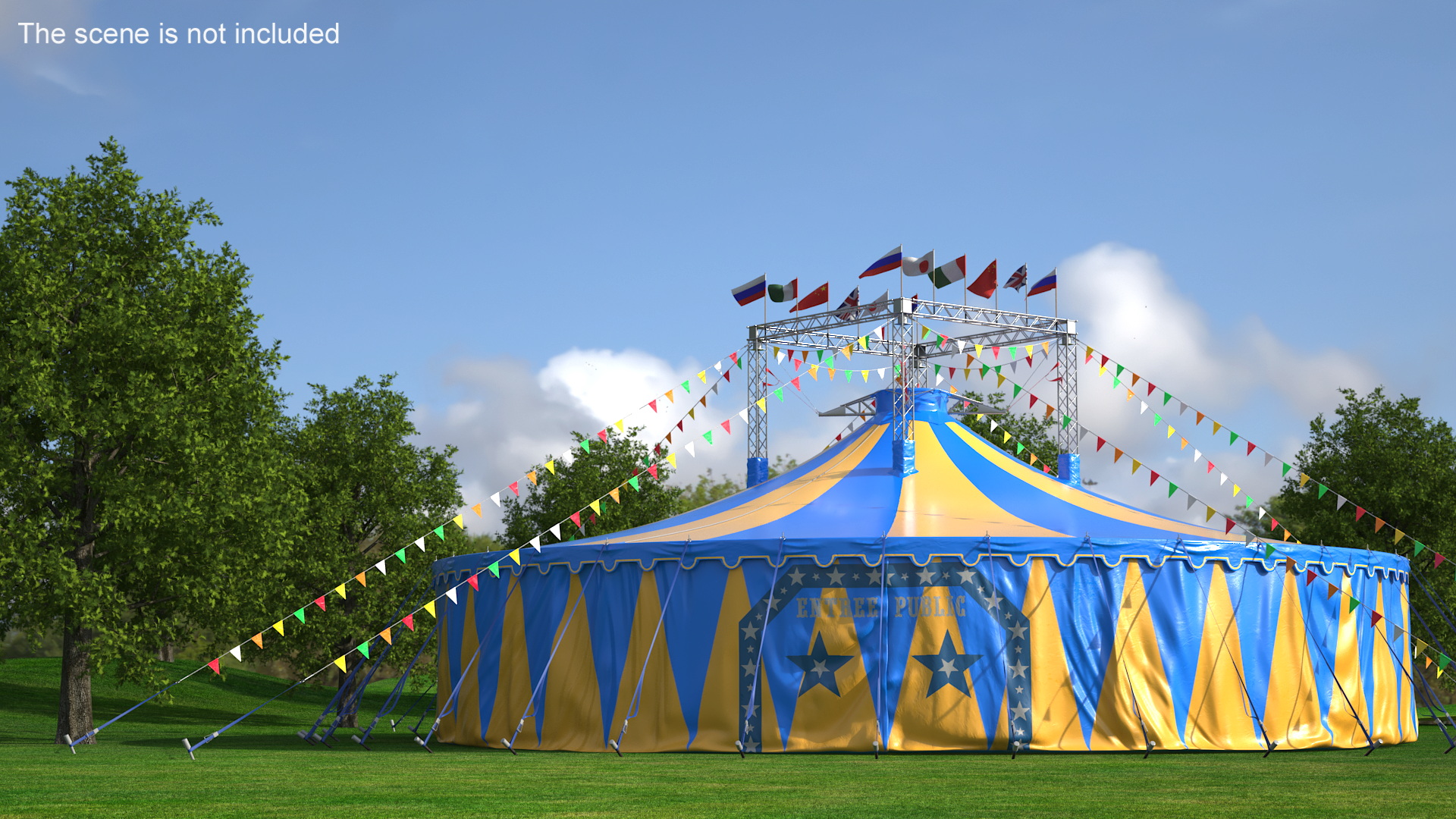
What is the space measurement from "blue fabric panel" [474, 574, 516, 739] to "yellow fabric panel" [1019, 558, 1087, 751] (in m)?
5.40

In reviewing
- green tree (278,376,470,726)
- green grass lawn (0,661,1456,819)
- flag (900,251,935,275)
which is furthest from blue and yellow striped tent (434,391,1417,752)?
green tree (278,376,470,726)

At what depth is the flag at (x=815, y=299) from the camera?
59.9ft

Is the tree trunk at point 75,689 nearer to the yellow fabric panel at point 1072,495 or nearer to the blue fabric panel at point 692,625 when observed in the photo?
the blue fabric panel at point 692,625

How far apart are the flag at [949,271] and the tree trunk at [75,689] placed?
11035mm

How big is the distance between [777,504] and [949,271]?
13.7 feet

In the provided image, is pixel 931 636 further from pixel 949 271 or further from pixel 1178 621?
pixel 949 271

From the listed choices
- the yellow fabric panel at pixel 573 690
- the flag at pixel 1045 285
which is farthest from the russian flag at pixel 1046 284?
the yellow fabric panel at pixel 573 690

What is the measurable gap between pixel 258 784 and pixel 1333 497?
2184 centimetres

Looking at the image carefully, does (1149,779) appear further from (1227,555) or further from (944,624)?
(1227,555)

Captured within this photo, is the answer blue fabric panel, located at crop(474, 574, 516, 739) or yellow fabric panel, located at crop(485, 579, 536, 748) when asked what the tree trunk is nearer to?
blue fabric panel, located at crop(474, 574, 516, 739)

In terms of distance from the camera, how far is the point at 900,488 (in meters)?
15.5

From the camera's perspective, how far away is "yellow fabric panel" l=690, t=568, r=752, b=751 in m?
13.6

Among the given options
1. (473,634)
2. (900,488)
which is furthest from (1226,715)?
(473,634)

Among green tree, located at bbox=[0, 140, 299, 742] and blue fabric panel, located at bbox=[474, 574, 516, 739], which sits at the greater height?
green tree, located at bbox=[0, 140, 299, 742]
